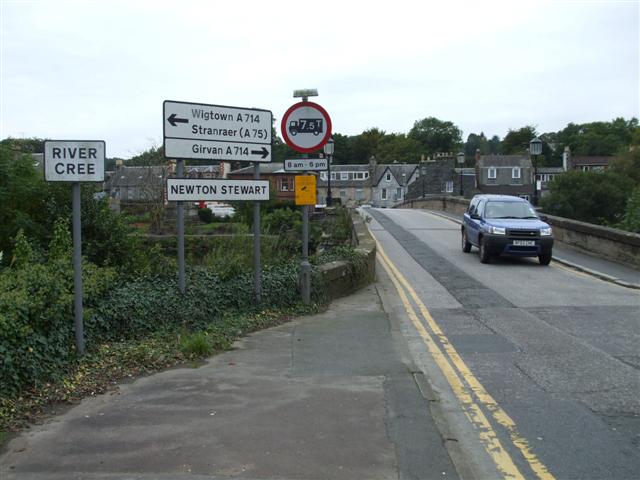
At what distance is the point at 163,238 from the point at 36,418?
31.1m

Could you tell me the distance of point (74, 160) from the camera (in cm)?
697

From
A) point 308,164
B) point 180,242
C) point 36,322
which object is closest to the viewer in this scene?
point 36,322

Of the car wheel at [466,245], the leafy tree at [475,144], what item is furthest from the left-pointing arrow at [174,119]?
the leafy tree at [475,144]

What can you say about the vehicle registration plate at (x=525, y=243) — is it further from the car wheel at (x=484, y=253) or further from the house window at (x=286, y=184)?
the house window at (x=286, y=184)

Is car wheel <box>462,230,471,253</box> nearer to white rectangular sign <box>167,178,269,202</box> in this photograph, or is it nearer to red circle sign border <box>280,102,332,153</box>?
red circle sign border <box>280,102,332,153</box>

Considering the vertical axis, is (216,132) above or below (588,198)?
above

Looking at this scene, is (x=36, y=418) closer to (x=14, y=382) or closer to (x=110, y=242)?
(x=14, y=382)

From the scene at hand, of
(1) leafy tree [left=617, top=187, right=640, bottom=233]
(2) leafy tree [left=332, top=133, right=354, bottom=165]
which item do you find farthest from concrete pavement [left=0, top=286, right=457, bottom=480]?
(2) leafy tree [left=332, top=133, right=354, bottom=165]

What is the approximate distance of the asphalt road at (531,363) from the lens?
491 cm

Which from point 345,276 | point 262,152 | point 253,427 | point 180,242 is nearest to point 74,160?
point 180,242

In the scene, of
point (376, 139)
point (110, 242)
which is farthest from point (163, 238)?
point (376, 139)

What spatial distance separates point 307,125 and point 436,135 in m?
138

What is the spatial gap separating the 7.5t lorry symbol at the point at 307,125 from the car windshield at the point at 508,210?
29.4 feet

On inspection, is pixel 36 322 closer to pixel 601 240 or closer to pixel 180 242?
pixel 180 242
